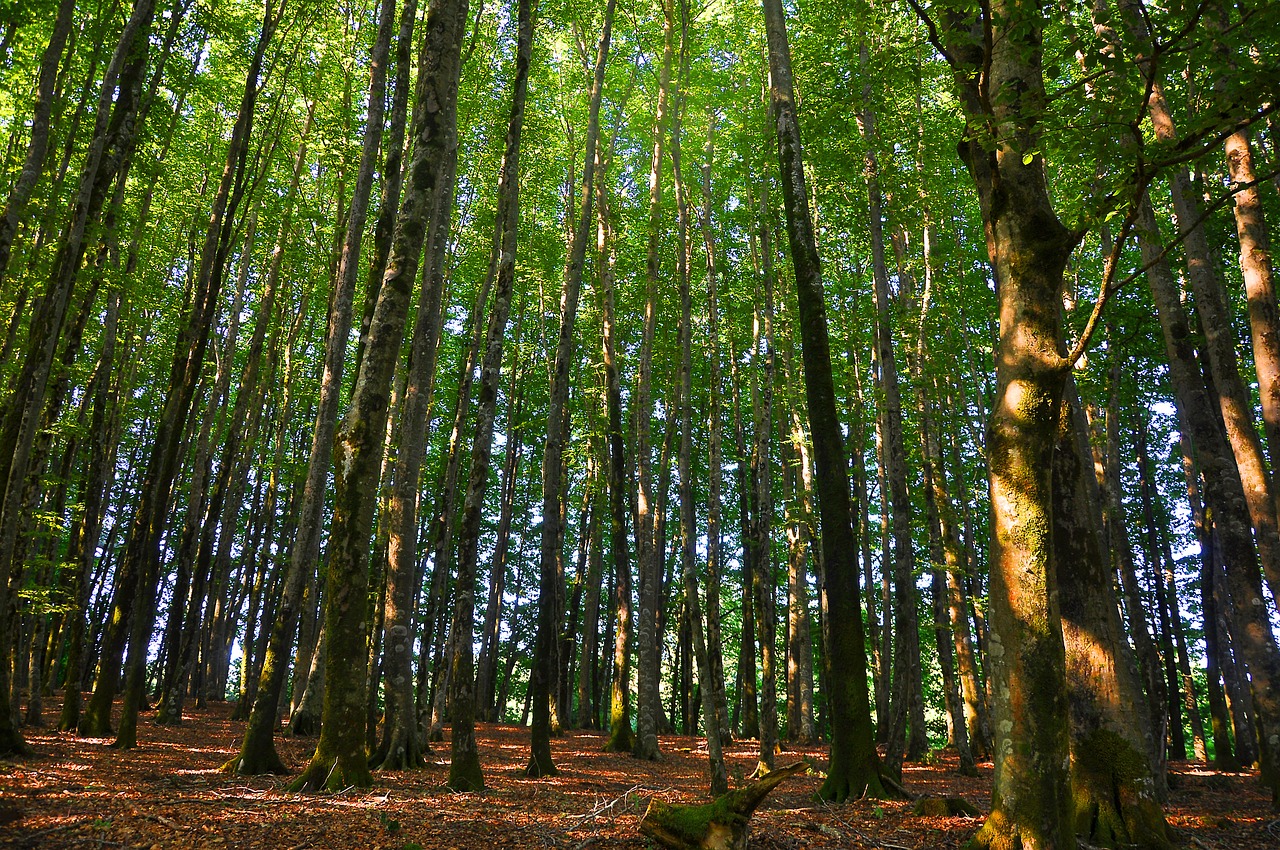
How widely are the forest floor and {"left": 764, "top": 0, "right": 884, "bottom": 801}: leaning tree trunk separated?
442 mm

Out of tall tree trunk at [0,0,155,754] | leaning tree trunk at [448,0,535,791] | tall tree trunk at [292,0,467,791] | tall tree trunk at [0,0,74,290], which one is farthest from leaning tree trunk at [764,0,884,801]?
tall tree trunk at [0,0,74,290]

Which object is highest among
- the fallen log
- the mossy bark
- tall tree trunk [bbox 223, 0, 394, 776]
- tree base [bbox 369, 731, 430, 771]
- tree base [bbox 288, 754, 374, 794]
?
tall tree trunk [bbox 223, 0, 394, 776]

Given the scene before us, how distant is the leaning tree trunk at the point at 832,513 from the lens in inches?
288

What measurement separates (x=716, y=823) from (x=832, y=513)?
148 inches

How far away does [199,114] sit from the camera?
709 inches

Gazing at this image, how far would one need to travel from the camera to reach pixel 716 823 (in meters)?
4.81

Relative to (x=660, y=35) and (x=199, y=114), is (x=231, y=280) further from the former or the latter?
(x=660, y=35)

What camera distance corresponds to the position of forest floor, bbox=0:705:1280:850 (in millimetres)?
4910

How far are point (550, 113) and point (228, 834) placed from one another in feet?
60.1

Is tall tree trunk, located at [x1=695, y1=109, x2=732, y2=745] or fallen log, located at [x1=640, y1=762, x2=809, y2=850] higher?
tall tree trunk, located at [x1=695, y1=109, x2=732, y2=745]

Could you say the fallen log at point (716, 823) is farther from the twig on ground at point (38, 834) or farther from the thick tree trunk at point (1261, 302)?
the thick tree trunk at point (1261, 302)

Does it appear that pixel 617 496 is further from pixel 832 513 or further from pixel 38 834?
pixel 38 834

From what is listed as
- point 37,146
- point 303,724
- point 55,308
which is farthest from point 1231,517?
point 37,146

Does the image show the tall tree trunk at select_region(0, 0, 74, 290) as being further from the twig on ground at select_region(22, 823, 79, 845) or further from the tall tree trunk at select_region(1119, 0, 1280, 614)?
the tall tree trunk at select_region(1119, 0, 1280, 614)
